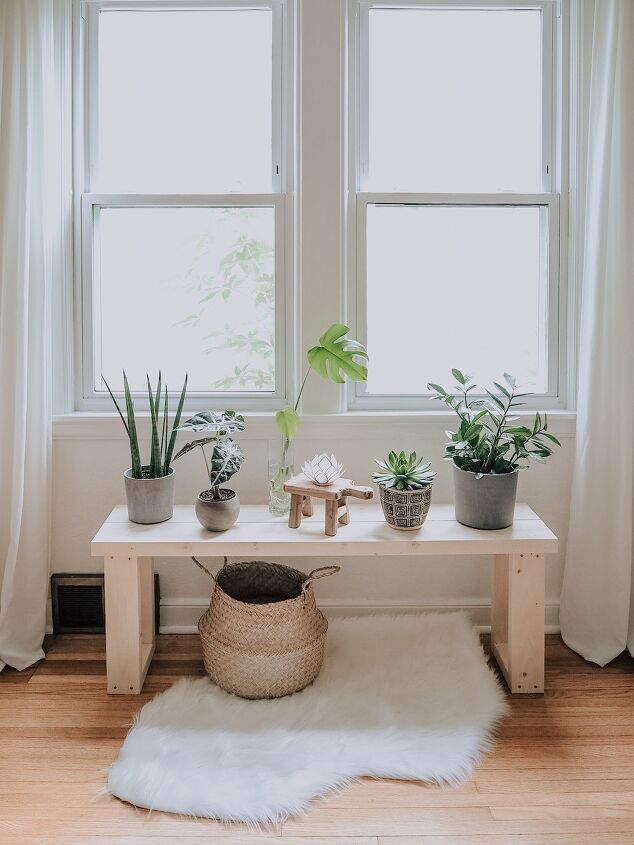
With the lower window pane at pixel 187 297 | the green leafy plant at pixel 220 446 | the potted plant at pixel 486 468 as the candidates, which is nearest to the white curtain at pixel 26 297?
the lower window pane at pixel 187 297

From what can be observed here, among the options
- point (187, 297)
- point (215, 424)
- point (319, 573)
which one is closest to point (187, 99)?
point (187, 297)

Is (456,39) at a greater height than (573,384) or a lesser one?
greater

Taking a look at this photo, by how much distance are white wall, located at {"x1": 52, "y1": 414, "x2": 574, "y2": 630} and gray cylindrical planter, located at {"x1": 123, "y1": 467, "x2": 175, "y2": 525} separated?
31 centimetres

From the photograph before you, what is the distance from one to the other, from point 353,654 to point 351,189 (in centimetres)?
159

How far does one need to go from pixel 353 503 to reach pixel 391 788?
93 cm

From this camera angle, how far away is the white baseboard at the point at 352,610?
8.02 feet

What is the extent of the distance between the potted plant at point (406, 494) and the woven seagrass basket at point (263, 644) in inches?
12.3

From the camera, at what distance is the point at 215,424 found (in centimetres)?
204

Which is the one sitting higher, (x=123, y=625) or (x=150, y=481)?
(x=150, y=481)

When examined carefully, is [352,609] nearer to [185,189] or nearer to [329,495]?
[329,495]

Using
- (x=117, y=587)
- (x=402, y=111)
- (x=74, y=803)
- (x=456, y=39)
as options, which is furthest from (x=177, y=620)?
(x=456, y=39)

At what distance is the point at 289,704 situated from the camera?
1930 mm

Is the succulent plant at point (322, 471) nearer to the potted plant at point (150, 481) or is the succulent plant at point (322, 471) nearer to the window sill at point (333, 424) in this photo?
the window sill at point (333, 424)

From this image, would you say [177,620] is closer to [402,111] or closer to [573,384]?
[573,384]
